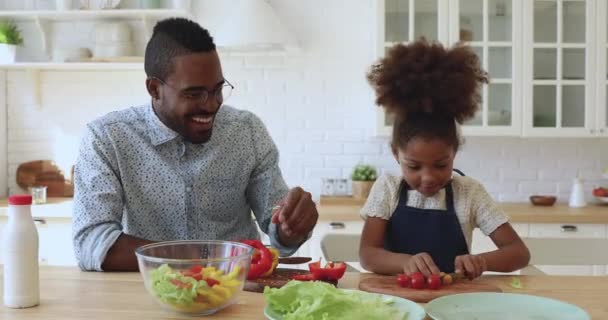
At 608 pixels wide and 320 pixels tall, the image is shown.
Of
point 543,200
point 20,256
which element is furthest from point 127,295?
point 543,200

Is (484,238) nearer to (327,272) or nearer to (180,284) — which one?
(327,272)

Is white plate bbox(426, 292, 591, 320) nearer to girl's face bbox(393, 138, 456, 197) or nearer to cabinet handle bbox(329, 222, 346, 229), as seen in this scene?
girl's face bbox(393, 138, 456, 197)

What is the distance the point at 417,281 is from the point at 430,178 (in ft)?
1.54

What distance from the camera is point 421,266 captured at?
5.43 ft

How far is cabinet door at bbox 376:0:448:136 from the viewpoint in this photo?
377 cm

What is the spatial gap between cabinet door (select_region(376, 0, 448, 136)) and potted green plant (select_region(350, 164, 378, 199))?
0.29 m

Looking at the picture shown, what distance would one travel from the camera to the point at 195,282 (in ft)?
4.29

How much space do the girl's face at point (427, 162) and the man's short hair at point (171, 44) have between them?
666mm

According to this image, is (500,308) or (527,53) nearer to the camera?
(500,308)

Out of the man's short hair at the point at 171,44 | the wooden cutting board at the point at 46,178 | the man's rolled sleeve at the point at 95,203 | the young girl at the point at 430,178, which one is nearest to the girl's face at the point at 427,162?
the young girl at the point at 430,178

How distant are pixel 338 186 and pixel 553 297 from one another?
2.54 meters

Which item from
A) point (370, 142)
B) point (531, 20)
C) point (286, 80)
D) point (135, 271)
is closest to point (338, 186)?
point (370, 142)

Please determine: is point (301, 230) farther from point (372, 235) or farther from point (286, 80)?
point (286, 80)

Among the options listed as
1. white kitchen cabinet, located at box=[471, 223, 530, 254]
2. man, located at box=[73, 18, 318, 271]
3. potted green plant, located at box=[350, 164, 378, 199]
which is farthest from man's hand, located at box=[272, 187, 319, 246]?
potted green plant, located at box=[350, 164, 378, 199]
